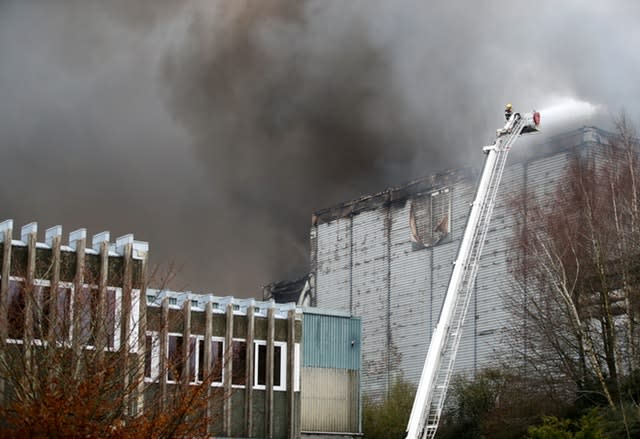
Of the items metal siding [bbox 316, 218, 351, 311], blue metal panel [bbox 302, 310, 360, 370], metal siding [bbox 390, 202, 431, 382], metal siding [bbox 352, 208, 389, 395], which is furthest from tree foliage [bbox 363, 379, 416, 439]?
blue metal panel [bbox 302, 310, 360, 370]

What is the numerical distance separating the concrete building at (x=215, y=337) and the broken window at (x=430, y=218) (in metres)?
18.3

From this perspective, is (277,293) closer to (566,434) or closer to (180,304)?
(180,304)

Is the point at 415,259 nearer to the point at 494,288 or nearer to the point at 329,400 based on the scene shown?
the point at 494,288

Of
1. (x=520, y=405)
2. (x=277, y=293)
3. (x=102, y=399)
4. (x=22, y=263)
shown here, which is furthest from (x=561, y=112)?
(x=277, y=293)

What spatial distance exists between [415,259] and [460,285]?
3144 centimetres

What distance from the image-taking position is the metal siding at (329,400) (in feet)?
126

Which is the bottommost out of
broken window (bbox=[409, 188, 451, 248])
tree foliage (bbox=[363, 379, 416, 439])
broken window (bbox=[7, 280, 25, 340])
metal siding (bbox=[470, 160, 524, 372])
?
tree foliage (bbox=[363, 379, 416, 439])

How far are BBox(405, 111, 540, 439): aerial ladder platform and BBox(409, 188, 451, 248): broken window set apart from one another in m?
26.0

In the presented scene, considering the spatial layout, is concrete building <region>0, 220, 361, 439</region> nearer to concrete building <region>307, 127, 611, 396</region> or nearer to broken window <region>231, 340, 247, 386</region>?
broken window <region>231, 340, 247, 386</region>

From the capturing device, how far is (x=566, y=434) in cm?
3103

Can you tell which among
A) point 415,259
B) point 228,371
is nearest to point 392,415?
point 415,259

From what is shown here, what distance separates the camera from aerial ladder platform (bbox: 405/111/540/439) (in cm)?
2669

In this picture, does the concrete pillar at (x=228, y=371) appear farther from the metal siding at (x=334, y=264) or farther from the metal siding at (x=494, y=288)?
the metal siding at (x=334, y=264)

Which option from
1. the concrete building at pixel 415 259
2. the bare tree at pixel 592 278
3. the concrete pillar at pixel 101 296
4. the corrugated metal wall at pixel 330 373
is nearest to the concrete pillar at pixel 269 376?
the corrugated metal wall at pixel 330 373
